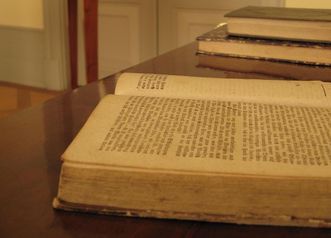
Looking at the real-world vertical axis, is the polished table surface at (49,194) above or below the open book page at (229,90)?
below

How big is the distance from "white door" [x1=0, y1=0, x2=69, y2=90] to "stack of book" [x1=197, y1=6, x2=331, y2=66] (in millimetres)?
1674

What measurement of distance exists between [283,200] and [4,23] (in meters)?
2.35

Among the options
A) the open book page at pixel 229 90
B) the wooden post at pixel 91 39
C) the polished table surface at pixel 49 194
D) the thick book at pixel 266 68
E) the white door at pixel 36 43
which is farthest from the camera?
the white door at pixel 36 43

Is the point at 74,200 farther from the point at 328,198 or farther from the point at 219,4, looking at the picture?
the point at 219,4

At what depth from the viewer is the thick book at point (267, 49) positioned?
0.65 m

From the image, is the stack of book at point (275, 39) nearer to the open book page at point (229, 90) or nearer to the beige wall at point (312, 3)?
the open book page at point (229, 90)

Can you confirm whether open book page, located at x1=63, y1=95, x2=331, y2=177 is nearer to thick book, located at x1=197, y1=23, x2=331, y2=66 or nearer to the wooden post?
thick book, located at x1=197, y1=23, x2=331, y2=66

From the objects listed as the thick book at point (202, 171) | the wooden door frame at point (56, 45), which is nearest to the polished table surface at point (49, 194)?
the thick book at point (202, 171)

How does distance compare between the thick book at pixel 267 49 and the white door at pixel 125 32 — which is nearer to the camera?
the thick book at pixel 267 49

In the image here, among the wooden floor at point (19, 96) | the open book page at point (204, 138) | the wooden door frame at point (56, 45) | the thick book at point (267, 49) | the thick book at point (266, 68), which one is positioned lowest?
the wooden floor at point (19, 96)

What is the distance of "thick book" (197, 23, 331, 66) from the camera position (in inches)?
25.7

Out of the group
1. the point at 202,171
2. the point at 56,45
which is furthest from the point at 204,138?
the point at 56,45

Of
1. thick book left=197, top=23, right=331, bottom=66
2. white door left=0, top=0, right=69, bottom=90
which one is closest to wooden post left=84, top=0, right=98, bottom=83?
thick book left=197, top=23, right=331, bottom=66

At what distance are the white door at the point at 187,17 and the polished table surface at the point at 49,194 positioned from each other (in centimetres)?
162
